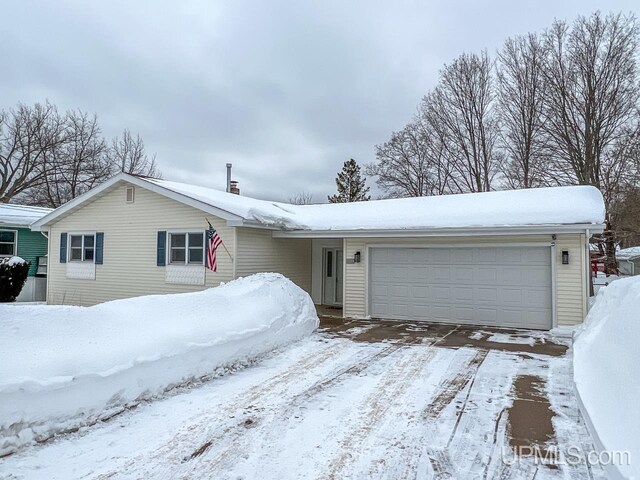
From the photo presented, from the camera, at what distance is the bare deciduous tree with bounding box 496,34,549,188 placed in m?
23.1

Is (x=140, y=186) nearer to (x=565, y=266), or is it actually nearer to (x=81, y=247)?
(x=81, y=247)

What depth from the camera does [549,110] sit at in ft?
75.8

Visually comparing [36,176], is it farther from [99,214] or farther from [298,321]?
[298,321]

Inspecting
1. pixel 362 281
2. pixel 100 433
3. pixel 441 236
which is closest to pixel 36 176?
pixel 362 281

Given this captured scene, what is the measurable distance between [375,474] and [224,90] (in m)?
15.2

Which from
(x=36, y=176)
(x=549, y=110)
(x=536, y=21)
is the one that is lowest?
(x=36, y=176)

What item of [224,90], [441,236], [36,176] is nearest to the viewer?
[441,236]

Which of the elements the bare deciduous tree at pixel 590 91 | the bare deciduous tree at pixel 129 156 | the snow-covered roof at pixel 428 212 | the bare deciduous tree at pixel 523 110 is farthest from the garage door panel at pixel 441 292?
the bare deciduous tree at pixel 129 156

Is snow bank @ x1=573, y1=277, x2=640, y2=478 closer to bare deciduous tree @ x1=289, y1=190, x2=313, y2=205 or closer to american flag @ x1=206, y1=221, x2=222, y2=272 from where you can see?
american flag @ x1=206, y1=221, x2=222, y2=272

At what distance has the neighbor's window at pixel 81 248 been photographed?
12.9 meters

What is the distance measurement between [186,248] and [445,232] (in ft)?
21.6

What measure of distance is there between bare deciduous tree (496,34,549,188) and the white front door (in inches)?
570

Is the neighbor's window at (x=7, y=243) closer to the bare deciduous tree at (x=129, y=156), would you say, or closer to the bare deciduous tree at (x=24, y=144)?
the bare deciduous tree at (x=24, y=144)

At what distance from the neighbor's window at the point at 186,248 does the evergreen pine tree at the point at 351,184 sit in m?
23.1
